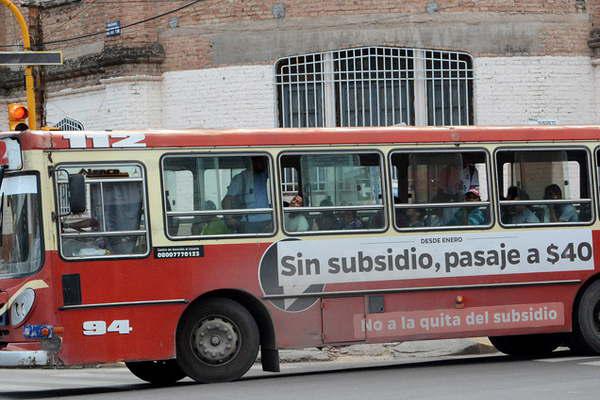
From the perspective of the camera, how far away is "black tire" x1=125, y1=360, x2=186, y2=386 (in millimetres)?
15000

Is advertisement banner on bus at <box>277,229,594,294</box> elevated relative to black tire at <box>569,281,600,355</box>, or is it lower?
elevated

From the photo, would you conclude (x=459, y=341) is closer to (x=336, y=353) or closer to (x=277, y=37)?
(x=336, y=353)

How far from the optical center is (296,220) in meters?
14.3

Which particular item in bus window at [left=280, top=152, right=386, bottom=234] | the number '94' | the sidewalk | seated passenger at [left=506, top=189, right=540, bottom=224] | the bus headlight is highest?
bus window at [left=280, top=152, right=386, bottom=234]

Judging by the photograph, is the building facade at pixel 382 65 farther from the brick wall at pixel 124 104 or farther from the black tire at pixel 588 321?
the black tire at pixel 588 321

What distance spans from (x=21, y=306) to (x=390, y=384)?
3709 mm

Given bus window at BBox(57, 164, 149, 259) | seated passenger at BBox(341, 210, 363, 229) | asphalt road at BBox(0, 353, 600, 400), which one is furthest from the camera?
seated passenger at BBox(341, 210, 363, 229)

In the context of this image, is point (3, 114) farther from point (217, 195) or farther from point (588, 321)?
point (588, 321)

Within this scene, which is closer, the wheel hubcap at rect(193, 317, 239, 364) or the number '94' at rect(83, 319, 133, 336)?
the number '94' at rect(83, 319, 133, 336)

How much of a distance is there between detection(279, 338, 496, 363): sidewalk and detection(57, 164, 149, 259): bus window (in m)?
A: 6.00

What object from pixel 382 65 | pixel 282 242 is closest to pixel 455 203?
pixel 282 242

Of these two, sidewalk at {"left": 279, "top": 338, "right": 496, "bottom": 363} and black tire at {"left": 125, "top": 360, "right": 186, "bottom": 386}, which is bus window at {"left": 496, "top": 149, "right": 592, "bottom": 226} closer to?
sidewalk at {"left": 279, "top": 338, "right": 496, "bottom": 363}

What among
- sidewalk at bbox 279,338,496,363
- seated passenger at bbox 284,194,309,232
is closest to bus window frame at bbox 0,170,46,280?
seated passenger at bbox 284,194,309,232

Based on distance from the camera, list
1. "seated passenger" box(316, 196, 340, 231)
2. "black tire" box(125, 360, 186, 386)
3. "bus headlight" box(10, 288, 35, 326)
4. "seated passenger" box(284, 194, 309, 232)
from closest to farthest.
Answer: "bus headlight" box(10, 288, 35, 326) → "seated passenger" box(284, 194, 309, 232) → "seated passenger" box(316, 196, 340, 231) → "black tire" box(125, 360, 186, 386)
